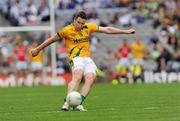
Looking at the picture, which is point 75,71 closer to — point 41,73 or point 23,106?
point 23,106

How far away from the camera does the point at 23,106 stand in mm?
18781

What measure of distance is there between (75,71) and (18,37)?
72.4 ft

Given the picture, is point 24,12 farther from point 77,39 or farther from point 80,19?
point 80,19

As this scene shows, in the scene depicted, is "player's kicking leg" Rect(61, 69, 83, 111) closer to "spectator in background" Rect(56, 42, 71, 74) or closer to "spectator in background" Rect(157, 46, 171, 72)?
"spectator in background" Rect(56, 42, 71, 74)

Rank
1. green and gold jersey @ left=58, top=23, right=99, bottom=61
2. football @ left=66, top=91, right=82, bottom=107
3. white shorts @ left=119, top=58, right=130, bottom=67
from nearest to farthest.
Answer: football @ left=66, top=91, right=82, bottom=107
green and gold jersey @ left=58, top=23, right=99, bottom=61
white shorts @ left=119, top=58, right=130, bottom=67

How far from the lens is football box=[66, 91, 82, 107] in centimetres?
1594

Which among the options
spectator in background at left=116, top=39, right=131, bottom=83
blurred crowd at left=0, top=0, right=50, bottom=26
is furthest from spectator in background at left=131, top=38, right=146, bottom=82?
blurred crowd at left=0, top=0, right=50, bottom=26

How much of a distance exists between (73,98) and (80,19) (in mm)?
2004

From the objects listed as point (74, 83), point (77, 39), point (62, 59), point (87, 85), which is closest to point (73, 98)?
point (74, 83)

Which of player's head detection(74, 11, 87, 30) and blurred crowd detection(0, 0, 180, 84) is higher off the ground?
player's head detection(74, 11, 87, 30)

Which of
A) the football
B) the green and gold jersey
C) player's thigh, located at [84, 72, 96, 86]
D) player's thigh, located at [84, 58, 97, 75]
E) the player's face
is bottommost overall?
the football

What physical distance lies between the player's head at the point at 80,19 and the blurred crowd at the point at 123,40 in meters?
20.4

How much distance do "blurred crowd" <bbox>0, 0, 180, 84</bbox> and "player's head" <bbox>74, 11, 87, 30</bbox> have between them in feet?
66.8

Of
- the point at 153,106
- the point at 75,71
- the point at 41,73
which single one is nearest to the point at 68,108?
the point at 75,71
